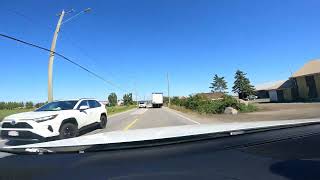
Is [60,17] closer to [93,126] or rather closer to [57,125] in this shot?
[93,126]

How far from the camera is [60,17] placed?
29875mm

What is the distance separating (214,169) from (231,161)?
145 mm

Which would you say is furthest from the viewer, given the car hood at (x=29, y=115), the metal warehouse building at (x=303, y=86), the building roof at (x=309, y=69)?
the building roof at (x=309, y=69)

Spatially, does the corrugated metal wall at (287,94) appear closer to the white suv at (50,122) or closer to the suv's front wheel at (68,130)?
the white suv at (50,122)

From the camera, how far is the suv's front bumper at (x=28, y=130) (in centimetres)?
1223

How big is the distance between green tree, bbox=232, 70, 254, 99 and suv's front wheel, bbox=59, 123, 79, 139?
307 ft

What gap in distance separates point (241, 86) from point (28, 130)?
10422 cm

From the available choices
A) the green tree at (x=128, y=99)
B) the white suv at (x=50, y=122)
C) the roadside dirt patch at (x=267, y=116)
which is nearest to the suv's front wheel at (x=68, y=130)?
the white suv at (x=50, y=122)

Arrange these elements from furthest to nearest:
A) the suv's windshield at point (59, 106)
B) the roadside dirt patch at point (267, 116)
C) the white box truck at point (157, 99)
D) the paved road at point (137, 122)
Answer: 1. the white box truck at point (157, 99)
2. the roadside dirt patch at point (267, 116)
3. the paved road at point (137, 122)
4. the suv's windshield at point (59, 106)

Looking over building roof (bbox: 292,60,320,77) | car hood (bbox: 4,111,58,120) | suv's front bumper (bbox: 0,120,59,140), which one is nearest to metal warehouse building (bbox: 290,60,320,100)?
building roof (bbox: 292,60,320,77)

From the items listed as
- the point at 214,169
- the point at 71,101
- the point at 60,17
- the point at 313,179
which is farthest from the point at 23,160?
the point at 60,17

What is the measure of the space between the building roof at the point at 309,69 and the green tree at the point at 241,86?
128 ft

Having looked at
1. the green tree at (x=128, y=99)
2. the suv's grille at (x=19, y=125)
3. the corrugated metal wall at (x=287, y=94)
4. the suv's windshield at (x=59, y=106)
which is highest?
the green tree at (x=128, y=99)

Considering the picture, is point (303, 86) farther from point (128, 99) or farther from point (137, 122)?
point (128, 99)
